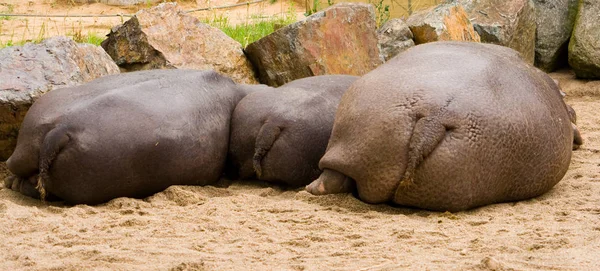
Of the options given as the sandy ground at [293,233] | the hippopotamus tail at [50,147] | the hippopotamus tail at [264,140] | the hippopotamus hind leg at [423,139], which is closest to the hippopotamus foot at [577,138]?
the sandy ground at [293,233]

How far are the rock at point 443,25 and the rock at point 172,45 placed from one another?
164 cm

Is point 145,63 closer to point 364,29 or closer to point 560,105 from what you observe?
point 364,29

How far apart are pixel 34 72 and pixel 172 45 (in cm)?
152

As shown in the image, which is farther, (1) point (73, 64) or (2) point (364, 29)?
(2) point (364, 29)

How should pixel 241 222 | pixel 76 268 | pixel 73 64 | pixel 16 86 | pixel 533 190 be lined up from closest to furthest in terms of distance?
pixel 76 268 < pixel 241 222 < pixel 533 190 < pixel 16 86 < pixel 73 64

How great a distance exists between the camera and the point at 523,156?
4488mm

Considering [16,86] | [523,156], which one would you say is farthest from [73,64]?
[523,156]

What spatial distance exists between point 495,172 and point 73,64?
281cm

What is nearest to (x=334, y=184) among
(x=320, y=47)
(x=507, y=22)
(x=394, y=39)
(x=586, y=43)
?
(x=320, y=47)

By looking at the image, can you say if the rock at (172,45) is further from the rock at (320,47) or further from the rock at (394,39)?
the rock at (394,39)

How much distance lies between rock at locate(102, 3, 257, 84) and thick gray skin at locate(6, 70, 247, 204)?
1384 mm

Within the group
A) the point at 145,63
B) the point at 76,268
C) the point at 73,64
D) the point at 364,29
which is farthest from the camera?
the point at 364,29

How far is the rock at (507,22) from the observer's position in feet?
27.7

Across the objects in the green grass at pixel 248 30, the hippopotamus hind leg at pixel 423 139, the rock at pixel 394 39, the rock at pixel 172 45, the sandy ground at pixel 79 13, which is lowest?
the sandy ground at pixel 79 13
